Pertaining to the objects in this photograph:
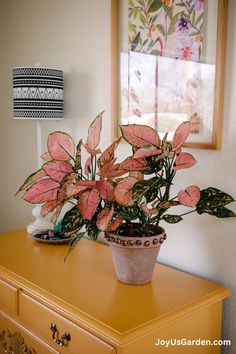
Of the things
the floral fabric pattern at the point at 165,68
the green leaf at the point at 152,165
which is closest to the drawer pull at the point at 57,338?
the green leaf at the point at 152,165

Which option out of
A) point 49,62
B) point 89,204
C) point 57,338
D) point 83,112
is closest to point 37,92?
point 83,112

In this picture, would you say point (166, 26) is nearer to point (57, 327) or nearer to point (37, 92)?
point (37, 92)

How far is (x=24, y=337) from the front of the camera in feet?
5.20

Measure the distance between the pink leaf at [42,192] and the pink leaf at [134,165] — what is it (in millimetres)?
225

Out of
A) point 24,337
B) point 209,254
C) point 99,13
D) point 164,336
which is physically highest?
point 99,13

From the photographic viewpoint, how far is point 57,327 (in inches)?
54.0

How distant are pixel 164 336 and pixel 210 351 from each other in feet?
0.97

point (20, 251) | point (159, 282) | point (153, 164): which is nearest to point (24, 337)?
point (20, 251)

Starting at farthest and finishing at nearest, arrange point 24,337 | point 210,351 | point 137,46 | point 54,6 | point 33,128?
point 33,128 → point 54,6 → point 137,46 → point 24,337 → point 210,351

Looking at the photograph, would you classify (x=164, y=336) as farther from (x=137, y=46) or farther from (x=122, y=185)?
(x=137, y=46)

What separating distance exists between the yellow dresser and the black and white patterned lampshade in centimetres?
65

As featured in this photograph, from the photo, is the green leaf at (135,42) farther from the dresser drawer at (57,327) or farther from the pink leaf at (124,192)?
the dresser drawer at (57,327)

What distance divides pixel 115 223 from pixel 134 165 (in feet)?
0.63

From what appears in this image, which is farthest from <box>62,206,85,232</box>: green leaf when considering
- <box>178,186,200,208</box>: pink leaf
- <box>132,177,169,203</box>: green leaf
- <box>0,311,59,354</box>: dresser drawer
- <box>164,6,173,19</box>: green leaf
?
<box>164,6,173,19</box>: green leaf
